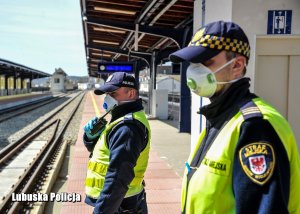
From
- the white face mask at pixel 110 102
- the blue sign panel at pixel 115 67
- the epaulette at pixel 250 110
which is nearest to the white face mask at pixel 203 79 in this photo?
the epaulette at pixel 250 110

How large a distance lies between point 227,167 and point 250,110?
26cm

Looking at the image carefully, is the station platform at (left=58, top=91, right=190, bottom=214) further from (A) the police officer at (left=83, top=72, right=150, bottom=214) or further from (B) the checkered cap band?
(B) the checkered cap band

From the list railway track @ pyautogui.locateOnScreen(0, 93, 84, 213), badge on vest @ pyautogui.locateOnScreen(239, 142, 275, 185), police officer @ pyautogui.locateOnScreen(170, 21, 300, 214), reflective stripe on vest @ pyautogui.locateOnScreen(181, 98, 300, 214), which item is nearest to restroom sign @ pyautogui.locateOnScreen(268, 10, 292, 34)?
police officer @ pyautogui.locateOnScreen(170, 21, 300, 214)

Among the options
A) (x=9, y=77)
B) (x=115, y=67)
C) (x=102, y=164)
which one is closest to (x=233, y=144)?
(x=102, y=164)

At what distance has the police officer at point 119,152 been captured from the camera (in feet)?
8.77

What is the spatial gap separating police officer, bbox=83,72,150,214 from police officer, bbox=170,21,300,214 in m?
0.90

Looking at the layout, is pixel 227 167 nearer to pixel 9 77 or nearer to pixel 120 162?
pixel 120 162

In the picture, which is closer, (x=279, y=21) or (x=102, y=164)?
(x=102, y=164)

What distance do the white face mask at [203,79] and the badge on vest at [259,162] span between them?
1.41 ft

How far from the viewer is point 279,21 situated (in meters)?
5.40

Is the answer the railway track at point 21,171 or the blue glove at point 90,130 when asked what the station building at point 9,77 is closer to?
the railway track at point 21,171

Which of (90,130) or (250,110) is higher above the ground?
(250,110)

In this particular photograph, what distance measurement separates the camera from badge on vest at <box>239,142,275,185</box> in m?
1.39

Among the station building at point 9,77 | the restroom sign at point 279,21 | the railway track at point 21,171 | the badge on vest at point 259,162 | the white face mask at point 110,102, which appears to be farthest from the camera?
the station building at point 9,77
